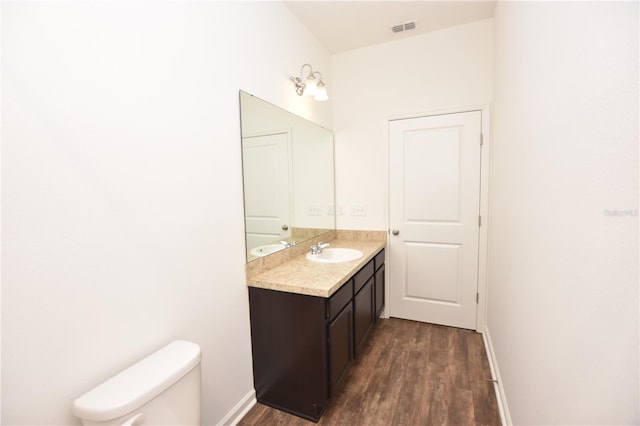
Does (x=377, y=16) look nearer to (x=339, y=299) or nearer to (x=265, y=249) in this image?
(x=265, y=249)

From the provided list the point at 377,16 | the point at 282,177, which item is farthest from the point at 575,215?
the point at 377,16

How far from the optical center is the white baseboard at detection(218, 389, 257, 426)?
163 cm

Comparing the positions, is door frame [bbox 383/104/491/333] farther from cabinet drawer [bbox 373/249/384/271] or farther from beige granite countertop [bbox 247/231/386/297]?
beige granite countertop [bbox 247/231/386/297]

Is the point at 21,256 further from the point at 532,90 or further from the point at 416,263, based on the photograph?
the point at 416,263

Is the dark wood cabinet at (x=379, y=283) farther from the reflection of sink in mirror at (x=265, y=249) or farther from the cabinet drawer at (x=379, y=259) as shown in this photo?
the reflection of sink in mirror at (x=265, y=249)

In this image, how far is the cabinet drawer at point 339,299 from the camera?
1638mm

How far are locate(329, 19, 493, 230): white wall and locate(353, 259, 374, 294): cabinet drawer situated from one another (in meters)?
0.63

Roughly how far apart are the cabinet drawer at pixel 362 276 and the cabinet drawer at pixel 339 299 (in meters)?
0.08

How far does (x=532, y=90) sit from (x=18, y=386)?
6.86ft

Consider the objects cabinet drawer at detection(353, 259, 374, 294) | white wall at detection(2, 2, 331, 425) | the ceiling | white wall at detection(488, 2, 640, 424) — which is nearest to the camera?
white wall at detection(488, 2, 640, 424)

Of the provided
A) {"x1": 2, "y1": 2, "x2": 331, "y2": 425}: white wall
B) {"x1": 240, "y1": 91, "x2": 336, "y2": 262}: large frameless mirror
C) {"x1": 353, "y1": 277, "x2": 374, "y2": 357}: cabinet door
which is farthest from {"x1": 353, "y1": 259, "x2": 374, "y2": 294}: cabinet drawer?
{"x1": 2, "y1": 2, "x2": 331, "y2": 425}: white wall

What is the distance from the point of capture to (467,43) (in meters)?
2.50

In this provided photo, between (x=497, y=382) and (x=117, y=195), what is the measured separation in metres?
2.41

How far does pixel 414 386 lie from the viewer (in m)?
1.97
